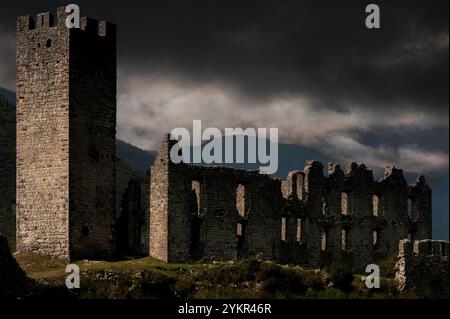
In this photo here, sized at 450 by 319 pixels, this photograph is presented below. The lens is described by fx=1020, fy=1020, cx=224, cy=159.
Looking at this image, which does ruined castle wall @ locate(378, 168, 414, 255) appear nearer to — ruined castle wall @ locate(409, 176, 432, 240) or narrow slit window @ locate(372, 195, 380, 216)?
narrow slit window @ locate(372, 195, 380, 216)

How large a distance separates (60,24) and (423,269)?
74.9 feet

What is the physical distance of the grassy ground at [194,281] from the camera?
4522cm

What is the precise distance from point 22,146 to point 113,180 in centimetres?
490

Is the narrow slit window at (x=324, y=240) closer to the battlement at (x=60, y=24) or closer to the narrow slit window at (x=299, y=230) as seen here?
the narrow slit window at (x=299, y=230)

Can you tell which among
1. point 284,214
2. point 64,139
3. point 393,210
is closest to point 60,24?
point 64,139

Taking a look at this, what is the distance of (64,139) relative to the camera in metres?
50.0

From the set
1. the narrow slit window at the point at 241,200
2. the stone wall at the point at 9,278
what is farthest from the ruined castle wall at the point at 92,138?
the narrow slit window at the point at 241,200

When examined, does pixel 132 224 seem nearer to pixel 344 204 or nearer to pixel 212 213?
pixel 212 213

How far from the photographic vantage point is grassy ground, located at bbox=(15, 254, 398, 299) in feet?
148

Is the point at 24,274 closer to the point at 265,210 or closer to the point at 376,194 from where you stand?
the point at 265,210

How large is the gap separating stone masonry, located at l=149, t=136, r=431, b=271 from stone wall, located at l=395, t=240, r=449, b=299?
7818 millimetres

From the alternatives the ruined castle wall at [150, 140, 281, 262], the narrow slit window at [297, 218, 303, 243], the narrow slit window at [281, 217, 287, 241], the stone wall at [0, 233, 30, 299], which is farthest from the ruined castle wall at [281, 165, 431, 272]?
the stone wall at [0, 233, 30, 299]

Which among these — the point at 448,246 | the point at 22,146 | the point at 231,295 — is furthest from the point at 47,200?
the point at 448,246

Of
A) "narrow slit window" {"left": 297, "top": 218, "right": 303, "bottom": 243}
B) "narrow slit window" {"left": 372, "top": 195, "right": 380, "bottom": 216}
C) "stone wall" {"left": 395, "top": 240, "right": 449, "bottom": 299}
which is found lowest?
"stone wall" {"left": 395, "top": 240, "right": 449, "bottom": 299}
